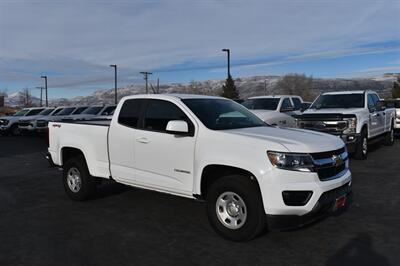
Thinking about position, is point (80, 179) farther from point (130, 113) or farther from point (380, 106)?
point (380, 106)

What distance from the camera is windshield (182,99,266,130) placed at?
5.48 m

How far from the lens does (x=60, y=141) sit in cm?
725

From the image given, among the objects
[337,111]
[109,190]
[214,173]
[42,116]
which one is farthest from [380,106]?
[42,116]

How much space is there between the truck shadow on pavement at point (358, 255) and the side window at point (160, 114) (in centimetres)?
250

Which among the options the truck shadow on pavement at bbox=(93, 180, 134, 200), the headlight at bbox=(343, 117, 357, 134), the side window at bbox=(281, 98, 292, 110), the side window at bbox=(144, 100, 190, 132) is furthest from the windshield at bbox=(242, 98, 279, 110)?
the side window at bbox=(144, 100, 190, 132)

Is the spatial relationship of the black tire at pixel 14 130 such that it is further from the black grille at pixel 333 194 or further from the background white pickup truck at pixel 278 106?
the black grille at pixel 333 194

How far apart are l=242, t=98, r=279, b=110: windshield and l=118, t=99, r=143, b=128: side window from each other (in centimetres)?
840

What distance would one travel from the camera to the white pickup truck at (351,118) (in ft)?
35.9

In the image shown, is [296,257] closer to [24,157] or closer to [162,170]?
[162,170]

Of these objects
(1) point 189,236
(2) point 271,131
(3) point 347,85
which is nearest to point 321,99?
(2) point 271,131

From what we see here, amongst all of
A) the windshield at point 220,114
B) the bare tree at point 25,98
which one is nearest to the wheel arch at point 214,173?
the windshield at point 220,114

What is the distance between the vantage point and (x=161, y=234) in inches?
208

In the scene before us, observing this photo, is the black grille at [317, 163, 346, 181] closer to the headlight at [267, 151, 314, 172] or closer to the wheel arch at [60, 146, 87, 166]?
the headlight at [267, 151, 314, 172]

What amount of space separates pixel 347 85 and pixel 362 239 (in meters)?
81.0
